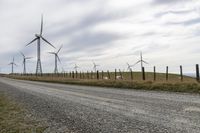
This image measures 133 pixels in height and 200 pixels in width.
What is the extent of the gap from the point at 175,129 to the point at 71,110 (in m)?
6.68

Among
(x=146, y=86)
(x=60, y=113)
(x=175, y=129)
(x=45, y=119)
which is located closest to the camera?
(x=175, y=129)

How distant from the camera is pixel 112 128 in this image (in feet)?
33.3

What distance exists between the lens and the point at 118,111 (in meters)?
13.5

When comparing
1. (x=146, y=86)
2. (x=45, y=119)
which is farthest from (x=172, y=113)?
(x=146, y=86)

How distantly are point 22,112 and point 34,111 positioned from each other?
1.79 feet

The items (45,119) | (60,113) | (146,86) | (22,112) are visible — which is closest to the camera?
(45,119)

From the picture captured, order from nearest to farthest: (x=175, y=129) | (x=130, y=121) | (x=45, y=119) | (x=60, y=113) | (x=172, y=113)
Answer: (x=175, y=129) → (x=130, y=121) → (x=172, y=113) → (x=45, y=119) → (x=60, y=113)

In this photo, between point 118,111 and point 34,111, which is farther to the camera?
point 34,111

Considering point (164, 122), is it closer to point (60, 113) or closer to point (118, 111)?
point (118, 111)

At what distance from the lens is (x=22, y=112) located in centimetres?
1612

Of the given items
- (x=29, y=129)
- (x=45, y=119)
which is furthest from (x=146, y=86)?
(x=29, y=129)

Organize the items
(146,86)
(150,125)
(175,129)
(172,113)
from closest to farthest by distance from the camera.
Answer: (175,129)
(150,125)
(172,113)
(146,86)

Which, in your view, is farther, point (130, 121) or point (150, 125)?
point (130, 121)

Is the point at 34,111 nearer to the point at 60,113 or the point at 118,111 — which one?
the point at 60,113
